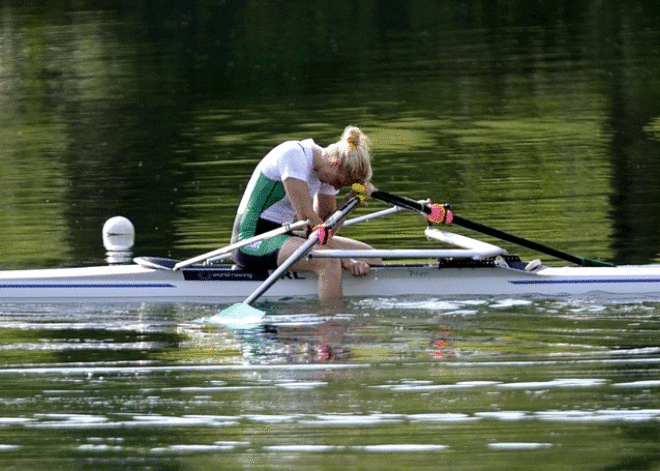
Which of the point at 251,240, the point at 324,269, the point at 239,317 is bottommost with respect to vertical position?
the point at 239,317

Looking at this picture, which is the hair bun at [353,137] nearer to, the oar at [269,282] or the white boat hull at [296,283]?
the oar at [269,282]

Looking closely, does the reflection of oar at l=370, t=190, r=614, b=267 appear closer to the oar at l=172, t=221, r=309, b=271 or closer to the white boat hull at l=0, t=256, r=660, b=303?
the white boat hull at l=0, t=256, r=660, b=303

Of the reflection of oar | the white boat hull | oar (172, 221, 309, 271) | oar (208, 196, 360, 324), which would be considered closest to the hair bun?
oar (208, 196, 360, 324)

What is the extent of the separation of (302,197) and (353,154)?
0.53 meters

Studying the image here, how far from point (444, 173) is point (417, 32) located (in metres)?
18.1

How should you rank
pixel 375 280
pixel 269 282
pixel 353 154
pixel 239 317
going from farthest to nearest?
pixel 375 280 → pixel 269 282 → pixel 239 317 → pixel 353 154

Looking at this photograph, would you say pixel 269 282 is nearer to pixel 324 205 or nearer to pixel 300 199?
pixel 300 199

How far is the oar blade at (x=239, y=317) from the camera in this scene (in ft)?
34.3

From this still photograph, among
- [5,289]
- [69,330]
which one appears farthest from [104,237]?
[69,330]

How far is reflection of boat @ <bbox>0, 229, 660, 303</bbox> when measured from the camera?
35.5 feet

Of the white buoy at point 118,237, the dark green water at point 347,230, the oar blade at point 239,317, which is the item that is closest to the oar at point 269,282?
the oar blade at point 239,317

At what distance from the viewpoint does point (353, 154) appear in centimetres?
1040

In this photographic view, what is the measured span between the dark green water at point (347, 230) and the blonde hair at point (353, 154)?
41.2 inches

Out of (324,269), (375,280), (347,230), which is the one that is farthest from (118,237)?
(375,280)
